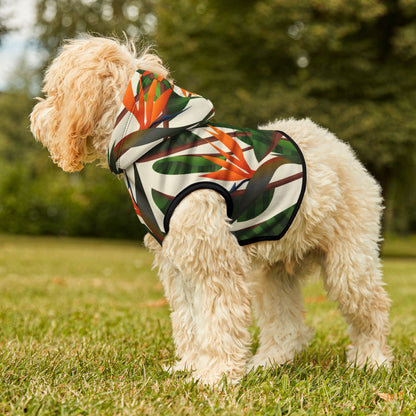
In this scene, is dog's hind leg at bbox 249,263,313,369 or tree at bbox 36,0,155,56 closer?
dog's hind leg at bbox 249,263,313,369

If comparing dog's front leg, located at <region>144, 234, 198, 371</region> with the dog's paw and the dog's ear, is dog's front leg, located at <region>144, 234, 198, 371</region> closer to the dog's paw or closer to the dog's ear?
the dog's ear

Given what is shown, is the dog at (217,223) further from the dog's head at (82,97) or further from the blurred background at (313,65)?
the blurred background at (313,65)

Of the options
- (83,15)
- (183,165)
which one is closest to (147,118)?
(183,165)

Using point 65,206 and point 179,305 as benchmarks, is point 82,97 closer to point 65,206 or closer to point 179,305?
point 179,305

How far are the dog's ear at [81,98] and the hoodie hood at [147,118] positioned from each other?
0.15m

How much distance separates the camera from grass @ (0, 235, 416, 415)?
2.34 meters

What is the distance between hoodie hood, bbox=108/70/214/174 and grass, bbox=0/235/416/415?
4.02ft

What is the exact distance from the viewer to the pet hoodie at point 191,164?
2.67 m

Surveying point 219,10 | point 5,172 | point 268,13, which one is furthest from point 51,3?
point 268,13

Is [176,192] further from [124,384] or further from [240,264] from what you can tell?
[124,384]

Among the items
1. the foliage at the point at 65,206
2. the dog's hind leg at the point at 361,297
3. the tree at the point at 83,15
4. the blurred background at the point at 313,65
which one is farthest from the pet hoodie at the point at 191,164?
the tree at the point at 83,15

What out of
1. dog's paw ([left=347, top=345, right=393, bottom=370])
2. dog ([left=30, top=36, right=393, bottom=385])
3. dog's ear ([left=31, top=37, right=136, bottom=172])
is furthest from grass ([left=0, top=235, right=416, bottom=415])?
dog's ear ([left=31, top=37, right=136, bottom=172])

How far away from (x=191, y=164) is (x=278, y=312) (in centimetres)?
151

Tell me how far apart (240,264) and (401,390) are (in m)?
1.15
